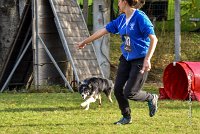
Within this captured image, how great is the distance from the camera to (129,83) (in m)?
7.93

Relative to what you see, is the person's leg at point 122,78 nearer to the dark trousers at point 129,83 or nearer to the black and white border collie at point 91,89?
the dark trousers at point 129,83

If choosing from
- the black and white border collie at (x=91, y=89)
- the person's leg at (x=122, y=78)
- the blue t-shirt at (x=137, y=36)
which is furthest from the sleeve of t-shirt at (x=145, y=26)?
the black and white border collie at (x=91, y=89)

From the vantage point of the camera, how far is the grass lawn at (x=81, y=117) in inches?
311

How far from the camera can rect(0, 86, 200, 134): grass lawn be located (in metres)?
7.89

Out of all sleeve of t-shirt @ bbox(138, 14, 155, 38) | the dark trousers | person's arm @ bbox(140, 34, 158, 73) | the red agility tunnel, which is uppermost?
sleeve of t-shirt @ bbox(138, 14, 155, 38)

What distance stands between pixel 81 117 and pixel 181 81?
3.97m

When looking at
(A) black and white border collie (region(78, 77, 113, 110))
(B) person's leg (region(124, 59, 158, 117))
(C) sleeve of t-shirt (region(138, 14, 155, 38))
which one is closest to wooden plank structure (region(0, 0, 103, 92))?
(A) black and white border collie (region(78, 77, 113, 110))

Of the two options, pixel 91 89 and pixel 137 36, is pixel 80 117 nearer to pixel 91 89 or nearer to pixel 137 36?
pixel 91 89

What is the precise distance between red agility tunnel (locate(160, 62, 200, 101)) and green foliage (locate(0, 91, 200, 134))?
1.94 ft

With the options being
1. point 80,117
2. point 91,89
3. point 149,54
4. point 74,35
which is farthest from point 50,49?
point 149,54

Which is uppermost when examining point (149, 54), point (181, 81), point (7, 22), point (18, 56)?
point (149, 54)

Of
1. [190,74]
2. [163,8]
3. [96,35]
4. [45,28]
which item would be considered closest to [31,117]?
[96,35]

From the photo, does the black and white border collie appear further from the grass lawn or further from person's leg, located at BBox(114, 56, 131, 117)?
person's leg, located at BBox(114, 56, 131, 117)

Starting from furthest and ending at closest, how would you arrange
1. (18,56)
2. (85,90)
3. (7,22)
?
1. (7,22)
2. (18,56)
3. (85,90)
